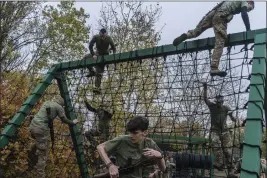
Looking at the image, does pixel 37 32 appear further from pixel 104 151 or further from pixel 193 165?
pixel 104 151

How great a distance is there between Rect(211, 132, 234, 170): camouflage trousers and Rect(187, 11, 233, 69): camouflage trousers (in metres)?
1.38

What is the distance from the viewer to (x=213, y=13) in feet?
15.4

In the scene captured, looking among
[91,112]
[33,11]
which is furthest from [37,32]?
[91,112]

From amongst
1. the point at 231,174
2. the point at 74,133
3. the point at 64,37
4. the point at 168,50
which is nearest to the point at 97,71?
the point at 74,133

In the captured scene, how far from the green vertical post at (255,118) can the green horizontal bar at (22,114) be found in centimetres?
308

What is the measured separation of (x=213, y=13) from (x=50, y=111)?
2.59 metres

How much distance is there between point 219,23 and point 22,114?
2906 mm

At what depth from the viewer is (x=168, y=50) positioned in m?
4.81

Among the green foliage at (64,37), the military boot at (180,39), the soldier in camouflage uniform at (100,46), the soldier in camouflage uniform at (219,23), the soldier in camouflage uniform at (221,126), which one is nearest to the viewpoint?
the soldier in camouflage uniform at (219,23)

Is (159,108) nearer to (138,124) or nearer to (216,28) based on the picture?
(216,28)

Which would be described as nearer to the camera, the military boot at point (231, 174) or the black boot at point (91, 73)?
the military boot at point (231, 174)

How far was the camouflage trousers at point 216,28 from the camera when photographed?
4359 mm

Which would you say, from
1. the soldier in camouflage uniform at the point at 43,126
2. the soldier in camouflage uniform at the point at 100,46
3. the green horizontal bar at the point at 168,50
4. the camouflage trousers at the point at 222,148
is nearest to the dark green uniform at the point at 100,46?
the soldier in camouflage uniform at the point at 100,46

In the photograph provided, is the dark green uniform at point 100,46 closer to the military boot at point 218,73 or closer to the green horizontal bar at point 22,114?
the green horizontal bar at point 22,114
